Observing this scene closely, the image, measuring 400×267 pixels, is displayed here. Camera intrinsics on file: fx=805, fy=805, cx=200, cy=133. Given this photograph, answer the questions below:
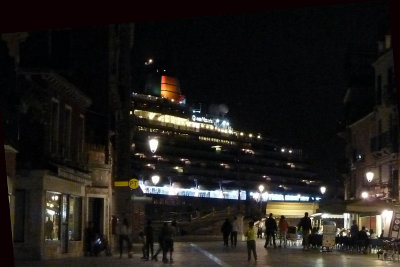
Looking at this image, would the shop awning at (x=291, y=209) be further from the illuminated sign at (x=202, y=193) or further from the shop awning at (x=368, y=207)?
the illuminated sign at (x=202, y=193)

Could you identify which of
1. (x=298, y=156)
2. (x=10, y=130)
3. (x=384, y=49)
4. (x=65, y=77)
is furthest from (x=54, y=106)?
(x=298, y=156)

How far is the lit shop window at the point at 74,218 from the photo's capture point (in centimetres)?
3228

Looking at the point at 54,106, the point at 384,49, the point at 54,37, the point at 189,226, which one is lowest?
the point at 189,226

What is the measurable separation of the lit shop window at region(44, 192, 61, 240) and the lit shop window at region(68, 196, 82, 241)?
5.34ft

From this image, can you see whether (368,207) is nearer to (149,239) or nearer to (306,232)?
(306,232)

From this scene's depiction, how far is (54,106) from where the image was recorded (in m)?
29.9

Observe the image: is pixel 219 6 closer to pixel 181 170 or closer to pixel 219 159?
pixel 181 170

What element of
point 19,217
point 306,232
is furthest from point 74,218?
point 306,232

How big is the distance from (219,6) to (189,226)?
64239 millimetres

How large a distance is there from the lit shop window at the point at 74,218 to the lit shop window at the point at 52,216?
1629 mm

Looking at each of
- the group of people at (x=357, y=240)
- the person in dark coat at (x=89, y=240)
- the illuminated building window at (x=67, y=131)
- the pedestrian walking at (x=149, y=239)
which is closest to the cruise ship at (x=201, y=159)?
the group of people at (x=357, y=240)

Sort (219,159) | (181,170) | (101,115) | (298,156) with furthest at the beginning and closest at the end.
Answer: (298,156), (219,159), (181,170), (101,115)

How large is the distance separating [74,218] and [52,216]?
3.31 m

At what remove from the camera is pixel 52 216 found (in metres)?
29.7
